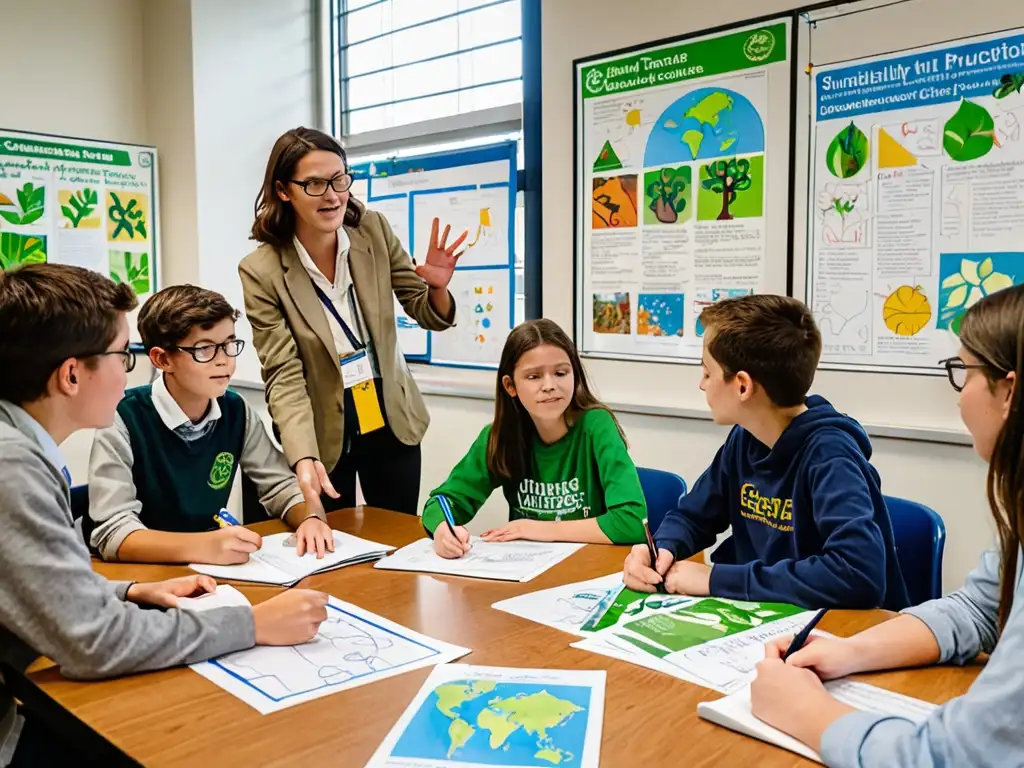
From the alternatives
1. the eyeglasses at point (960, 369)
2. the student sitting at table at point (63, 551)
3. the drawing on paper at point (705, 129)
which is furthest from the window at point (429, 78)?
the eyeglasses at point (960, 369)

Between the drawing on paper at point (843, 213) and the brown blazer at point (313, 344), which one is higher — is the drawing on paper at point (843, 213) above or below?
above

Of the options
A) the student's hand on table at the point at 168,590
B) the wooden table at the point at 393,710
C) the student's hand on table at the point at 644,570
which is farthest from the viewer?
the student's hand on table at the point at 644,570

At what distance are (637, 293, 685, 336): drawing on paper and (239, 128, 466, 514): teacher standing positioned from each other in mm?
872

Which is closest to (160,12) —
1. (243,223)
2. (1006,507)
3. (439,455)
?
(243,223)

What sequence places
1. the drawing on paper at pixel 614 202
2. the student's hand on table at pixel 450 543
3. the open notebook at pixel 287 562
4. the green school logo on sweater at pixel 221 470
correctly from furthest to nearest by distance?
1. the drawing on paper at pixel 614 202
2. the green school logo on sweater at pixel 221 470
3. the student's hand on table at pixel 450 543
4. the open notebook at pixel 287 562

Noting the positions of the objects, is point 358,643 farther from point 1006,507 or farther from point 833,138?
point 833,138

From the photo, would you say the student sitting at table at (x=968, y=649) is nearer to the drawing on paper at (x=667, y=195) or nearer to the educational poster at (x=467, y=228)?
the drawing on paper at (x=667, y=195)

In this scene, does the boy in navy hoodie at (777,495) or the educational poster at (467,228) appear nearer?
the boy in navy hoodie at (777,495)

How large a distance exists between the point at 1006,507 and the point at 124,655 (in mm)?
1062

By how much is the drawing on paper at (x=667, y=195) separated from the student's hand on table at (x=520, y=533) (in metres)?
1.41

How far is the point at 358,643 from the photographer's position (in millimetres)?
1225

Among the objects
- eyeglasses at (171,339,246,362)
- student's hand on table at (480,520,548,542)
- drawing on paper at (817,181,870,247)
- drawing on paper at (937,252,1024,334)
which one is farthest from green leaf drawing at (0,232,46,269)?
drawing on paper at (937,252,1024,334)

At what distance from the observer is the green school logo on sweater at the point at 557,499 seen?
2.01 m

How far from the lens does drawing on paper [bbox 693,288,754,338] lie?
2730 millimetres
